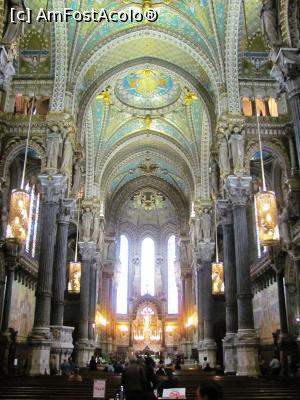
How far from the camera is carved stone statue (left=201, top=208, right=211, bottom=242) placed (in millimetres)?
27953

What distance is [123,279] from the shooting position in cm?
4256

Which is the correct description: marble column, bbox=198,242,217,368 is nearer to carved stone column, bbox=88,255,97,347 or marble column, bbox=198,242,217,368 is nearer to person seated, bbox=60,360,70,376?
carved stone column, bbox=88,255,97,347

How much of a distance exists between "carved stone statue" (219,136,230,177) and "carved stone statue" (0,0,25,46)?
9514 mm

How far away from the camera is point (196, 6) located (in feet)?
64.6

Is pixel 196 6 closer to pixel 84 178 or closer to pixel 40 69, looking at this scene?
pixel 40 69

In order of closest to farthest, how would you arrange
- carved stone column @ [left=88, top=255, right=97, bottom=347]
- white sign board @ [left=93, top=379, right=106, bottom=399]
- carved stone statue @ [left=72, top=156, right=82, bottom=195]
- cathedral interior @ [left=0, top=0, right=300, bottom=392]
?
white sign board @ [left=93, top=379, right=106, bottom=399]
cathedral interior @ [left=0, top=0, right=300, bottom=392]
carved stone statue @ [left=72, top=156, right=82, bottom=195]
carved stone column @ [left=88, top=255, right=97, bottom=347]

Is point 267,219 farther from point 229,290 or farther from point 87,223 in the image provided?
point 87,223

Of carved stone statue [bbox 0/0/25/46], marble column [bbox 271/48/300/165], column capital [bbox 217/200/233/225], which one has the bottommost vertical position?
column capital [bbox 217/200/233/225]

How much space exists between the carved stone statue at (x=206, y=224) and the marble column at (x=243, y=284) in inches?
389

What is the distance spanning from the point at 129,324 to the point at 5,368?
2399 cm

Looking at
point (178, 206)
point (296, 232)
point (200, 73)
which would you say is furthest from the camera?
point (178, 206)

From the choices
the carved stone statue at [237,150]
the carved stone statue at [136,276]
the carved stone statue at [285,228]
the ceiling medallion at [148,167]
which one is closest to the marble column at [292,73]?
the carved stone statue at [285,228]

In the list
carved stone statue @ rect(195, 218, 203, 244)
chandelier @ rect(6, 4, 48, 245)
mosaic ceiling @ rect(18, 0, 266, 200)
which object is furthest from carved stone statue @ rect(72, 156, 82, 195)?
carved stone statue @ rect(195, 218, 203, 244)

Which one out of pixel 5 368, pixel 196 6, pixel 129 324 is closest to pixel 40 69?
pixel 196 6
